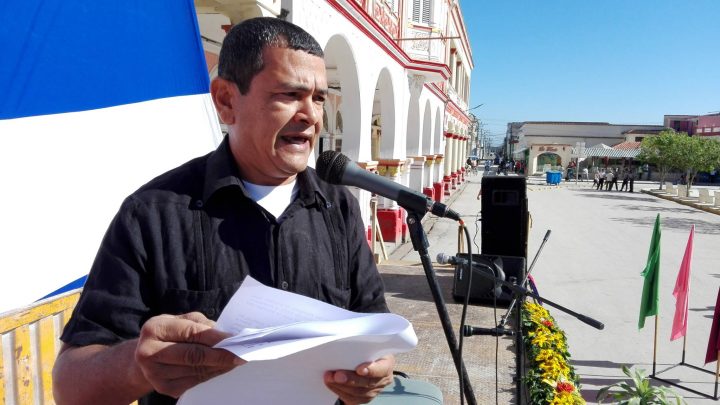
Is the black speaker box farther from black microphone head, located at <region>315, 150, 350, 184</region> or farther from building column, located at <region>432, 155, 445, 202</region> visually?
building column, located at <region>432, 155, 445, 202</region>

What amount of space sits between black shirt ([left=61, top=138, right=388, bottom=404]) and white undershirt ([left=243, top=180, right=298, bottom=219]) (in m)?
0.03

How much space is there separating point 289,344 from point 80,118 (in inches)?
92.0

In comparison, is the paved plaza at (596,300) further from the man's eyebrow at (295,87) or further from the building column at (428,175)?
the man's eyebrow at (295,87)

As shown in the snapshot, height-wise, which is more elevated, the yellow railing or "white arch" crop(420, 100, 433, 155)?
"white arch" crop(420, 100, 433, 155)

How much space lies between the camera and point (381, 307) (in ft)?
5.28

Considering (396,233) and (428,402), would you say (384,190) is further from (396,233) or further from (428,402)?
(396,233)

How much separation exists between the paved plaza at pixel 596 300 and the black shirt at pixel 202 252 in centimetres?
291

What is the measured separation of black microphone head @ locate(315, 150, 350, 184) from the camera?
71.3 inches

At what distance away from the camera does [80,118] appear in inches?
106

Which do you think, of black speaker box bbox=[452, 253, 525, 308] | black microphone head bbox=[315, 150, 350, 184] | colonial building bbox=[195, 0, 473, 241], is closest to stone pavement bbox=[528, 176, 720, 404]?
black speaker box bbox=[452, 253, 525, 308]

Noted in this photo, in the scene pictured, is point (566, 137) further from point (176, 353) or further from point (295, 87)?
point (176, 353)

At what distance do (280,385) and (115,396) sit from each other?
375mm

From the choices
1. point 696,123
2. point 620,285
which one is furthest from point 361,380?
point 696,123

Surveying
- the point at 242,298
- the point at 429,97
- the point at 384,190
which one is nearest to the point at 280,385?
the point at 242,298
